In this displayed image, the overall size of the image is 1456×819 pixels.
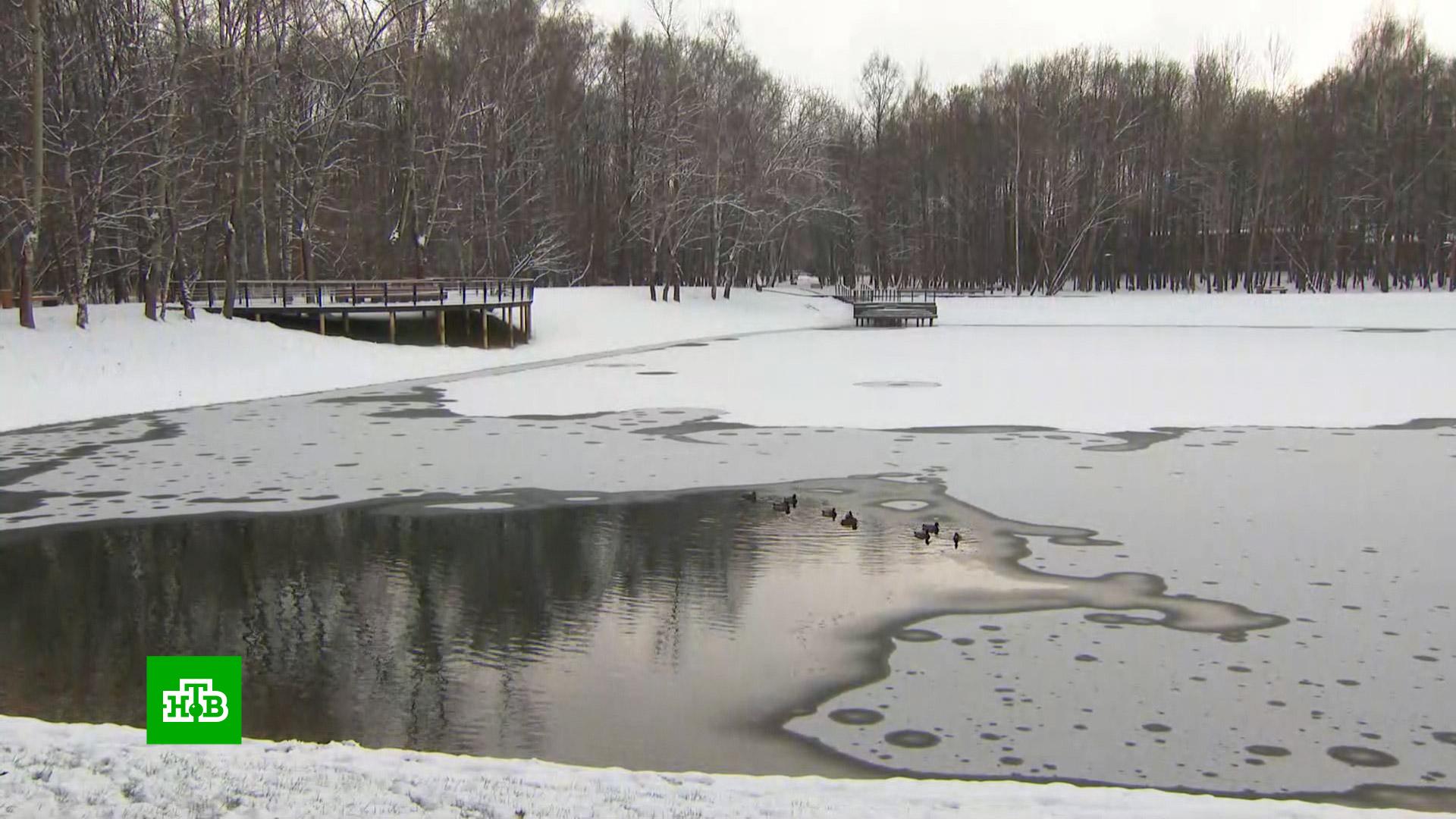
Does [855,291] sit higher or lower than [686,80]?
lower

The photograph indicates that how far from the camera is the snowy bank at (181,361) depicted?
26.3 m

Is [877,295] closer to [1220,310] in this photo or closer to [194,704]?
[1220,310]

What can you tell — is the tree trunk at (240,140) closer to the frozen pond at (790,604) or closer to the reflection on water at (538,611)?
the frozen pond at (790,604)

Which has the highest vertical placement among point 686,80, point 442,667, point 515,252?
point 686,80

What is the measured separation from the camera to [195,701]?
8.32 m

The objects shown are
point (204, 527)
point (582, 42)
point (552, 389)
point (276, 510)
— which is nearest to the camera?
point (204, 527)

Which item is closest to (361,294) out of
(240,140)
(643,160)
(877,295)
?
(240,140)

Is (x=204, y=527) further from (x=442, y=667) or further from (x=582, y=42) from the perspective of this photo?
(x=582, y=42)

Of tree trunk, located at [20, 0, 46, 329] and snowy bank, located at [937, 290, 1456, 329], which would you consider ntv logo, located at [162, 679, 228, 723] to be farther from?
snowy bank, located at [937, 290, 1456, 329]

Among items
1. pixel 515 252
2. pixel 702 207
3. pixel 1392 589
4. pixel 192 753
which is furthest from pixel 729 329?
pixel 192 753

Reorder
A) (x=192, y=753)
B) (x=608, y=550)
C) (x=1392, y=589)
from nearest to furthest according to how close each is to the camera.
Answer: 1. (x=192, y=753)
2. (x=1392, y=589)
3. (x=608, y=550)

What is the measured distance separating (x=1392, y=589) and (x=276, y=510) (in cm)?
1196

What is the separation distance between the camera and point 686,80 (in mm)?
62438

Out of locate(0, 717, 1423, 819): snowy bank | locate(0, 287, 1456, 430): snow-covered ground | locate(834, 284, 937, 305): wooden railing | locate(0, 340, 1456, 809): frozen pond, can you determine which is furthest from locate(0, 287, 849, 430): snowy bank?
locate(834, 284, 937, 305): wooden railing
